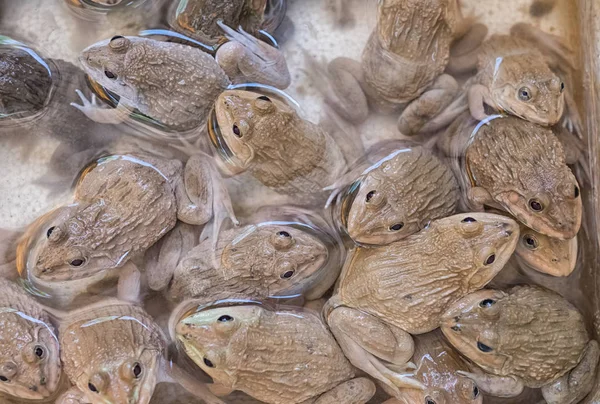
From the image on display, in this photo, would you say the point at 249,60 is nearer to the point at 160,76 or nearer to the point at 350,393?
the point at 160,76

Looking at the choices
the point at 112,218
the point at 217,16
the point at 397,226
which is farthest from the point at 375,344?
the point at 217,16

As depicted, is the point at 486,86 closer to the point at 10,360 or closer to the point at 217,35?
the point at 217,35

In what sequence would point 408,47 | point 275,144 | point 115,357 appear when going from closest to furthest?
point 115,357 < point 275,144 < point 408,47

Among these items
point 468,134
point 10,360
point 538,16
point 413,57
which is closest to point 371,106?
point 413,57

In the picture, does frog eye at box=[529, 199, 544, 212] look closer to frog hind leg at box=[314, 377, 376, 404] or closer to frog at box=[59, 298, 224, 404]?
frog hind leg at box=[314, 377, 376, 404]

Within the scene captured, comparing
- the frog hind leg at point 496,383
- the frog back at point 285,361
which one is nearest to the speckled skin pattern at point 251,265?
the frog back at point 285,361
